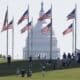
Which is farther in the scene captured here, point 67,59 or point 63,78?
point 67,59

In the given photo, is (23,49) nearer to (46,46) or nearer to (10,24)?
(46,46)

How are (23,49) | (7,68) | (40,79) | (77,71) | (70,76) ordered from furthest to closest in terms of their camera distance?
(23,49) < (7,68) < (77,71) < (70,76) < (40,79)

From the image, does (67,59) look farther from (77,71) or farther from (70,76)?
(70,76)

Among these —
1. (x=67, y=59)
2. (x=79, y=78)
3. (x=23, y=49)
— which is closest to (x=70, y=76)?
(x=79, y=78)

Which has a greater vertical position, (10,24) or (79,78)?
(10,24)

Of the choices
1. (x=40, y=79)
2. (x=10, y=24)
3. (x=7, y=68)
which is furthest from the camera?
(x=10, y=24)

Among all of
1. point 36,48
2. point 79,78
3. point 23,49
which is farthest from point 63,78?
point 36,48

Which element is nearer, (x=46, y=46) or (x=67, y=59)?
(x=67, y=59)

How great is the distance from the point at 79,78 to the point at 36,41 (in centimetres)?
13727

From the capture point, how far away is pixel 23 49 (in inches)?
6944

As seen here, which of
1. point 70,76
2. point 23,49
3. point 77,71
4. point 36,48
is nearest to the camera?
point 70,76

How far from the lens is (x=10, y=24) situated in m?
116

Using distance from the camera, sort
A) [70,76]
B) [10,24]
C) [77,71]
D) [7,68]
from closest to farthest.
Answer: [70,76] → [77,71] → [7,68] → [10,24]

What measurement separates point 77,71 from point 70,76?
19.2 ft
